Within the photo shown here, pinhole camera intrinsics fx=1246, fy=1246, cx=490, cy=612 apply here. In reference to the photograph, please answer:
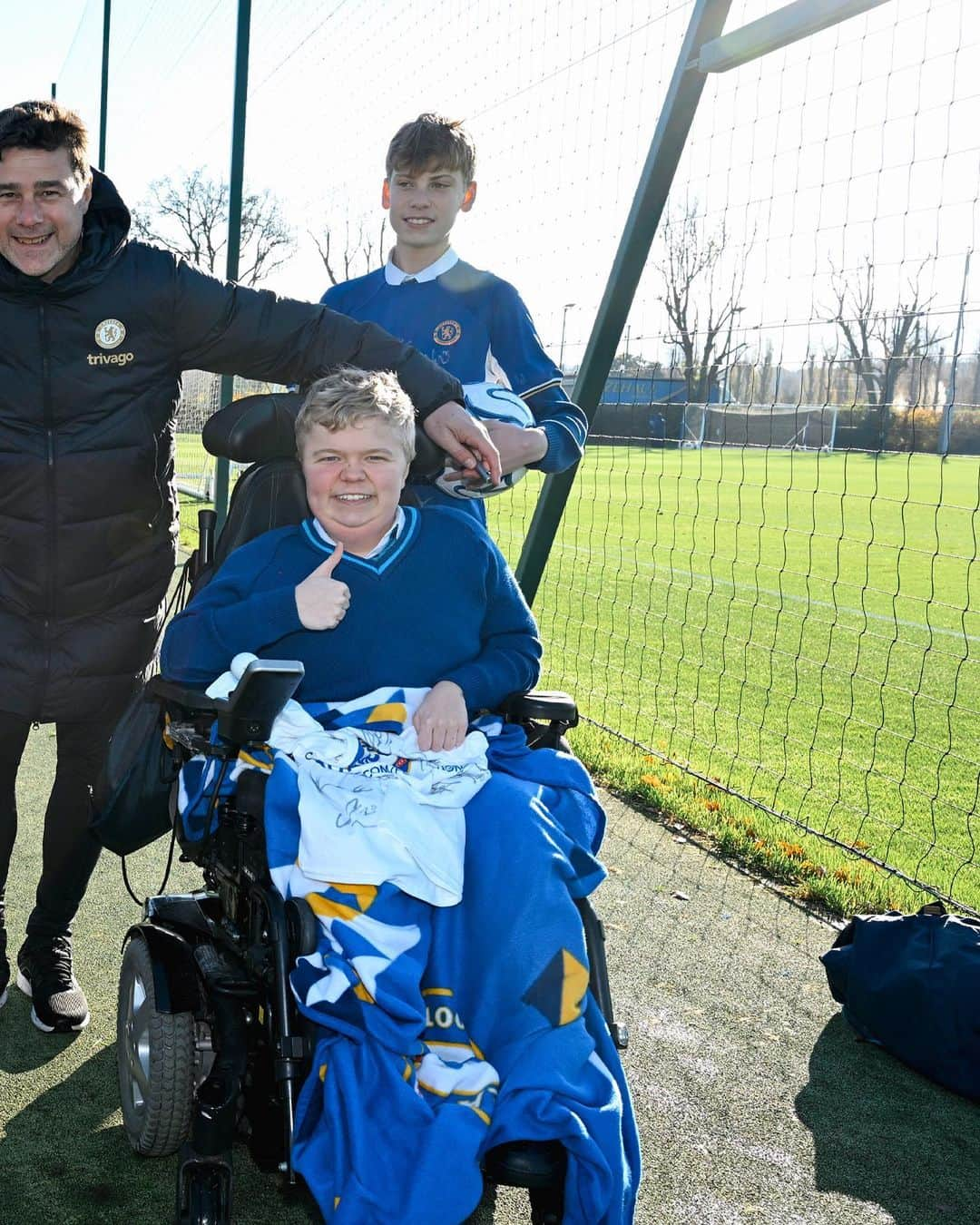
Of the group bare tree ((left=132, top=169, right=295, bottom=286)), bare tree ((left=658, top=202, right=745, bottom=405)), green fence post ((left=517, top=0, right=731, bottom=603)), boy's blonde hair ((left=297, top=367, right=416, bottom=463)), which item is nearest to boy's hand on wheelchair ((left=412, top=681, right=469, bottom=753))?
boy's blonde hair ((left=297, top=367, right=416, bottom=463))

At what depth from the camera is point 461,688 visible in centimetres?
250

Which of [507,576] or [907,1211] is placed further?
[507,576]

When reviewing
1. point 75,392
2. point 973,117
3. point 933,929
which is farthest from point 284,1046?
point 973,117

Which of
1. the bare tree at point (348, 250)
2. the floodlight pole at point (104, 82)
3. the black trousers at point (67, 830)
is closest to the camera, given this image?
the black trousers at point (67, 830)

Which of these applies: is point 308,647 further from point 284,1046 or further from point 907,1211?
point 907,1211

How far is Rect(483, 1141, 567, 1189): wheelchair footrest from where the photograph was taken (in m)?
1.87

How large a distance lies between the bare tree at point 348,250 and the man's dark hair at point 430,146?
3.10m

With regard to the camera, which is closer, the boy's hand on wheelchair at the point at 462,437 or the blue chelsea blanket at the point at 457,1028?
the blue chelsea blanket at the point at 457,1028

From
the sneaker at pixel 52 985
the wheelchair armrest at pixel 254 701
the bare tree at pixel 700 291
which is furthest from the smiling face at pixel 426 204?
the sneaker at pixel 52 985

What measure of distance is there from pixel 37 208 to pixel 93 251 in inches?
6.8

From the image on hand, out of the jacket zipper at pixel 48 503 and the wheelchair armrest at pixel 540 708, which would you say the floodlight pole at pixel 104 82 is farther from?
the wheelchair armrest at pixel 540 708

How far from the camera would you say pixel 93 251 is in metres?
2.73

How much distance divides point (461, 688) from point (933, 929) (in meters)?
1.34

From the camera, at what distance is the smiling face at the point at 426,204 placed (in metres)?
3.15
